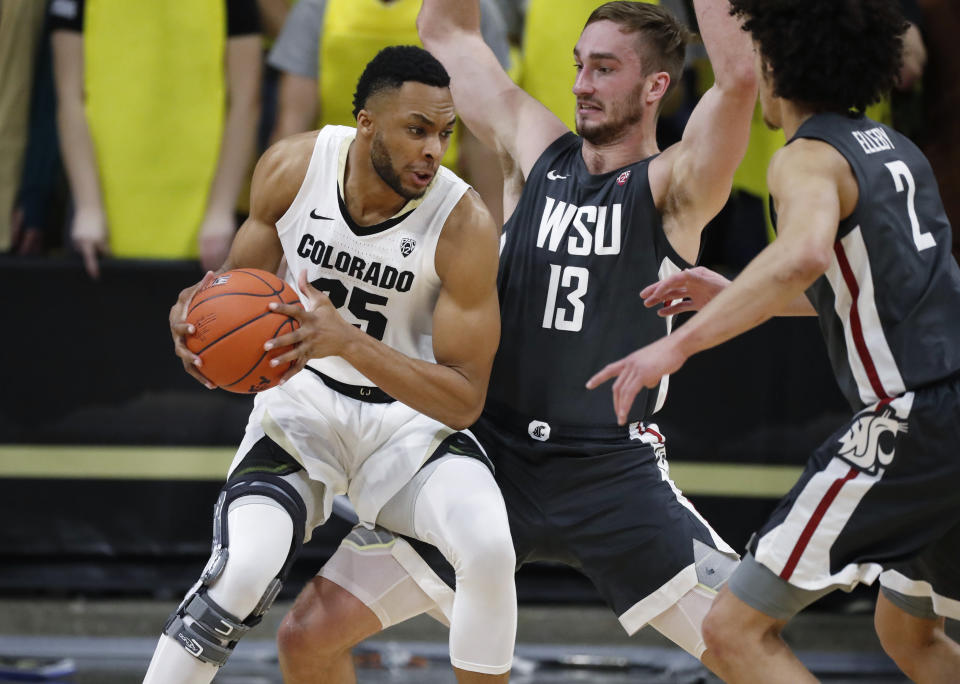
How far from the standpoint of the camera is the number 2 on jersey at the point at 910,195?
131 inches

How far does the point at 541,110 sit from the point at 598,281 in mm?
756

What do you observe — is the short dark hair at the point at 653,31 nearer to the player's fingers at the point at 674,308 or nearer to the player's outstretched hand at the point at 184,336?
the player's fingers at the point at 674,308

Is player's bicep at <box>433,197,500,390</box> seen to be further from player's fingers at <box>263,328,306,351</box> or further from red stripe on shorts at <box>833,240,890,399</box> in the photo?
red stripe on shorts at <box>833,240,890,399</box>

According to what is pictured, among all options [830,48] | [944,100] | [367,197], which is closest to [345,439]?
[367,197]

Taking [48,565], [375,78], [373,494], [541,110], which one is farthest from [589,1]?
[48,565]

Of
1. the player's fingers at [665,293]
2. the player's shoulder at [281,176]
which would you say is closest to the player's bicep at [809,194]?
the player's fingers at [665,293]

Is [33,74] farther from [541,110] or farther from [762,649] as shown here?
[762,649]

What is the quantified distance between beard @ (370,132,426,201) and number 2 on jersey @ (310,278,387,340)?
Result: 32 cm

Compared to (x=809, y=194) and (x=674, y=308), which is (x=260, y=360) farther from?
(x=809, y=194)

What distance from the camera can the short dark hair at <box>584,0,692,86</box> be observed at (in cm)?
431

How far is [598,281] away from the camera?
418cm

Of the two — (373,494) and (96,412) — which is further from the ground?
(373,494)

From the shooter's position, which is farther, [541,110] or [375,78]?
[541,110]

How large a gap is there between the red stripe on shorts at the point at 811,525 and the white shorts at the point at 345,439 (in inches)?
45.6
